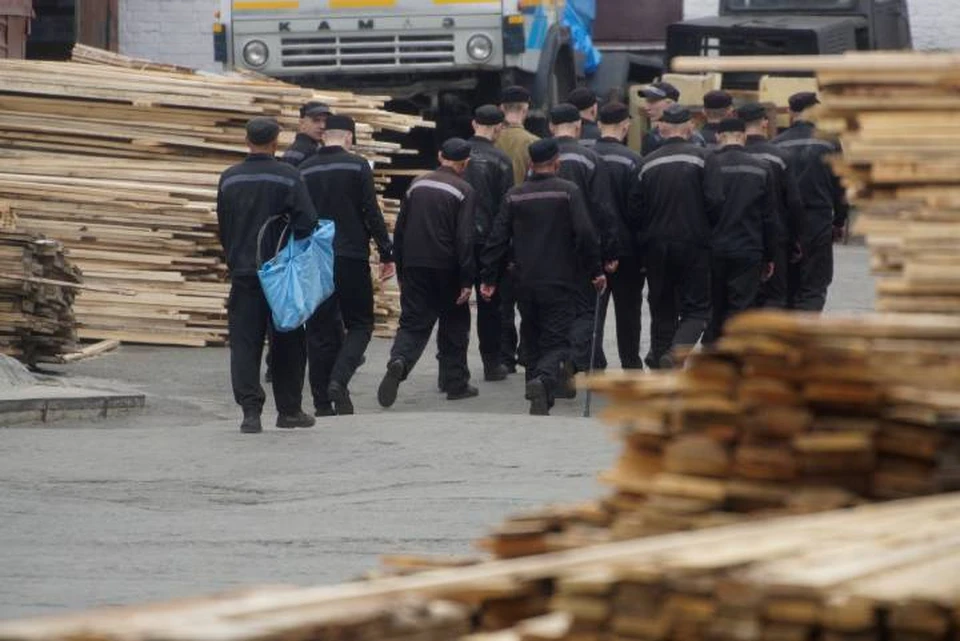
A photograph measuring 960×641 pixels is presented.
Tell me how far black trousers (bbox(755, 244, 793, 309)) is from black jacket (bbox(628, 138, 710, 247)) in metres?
1.02

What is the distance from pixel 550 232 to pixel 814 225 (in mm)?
3319

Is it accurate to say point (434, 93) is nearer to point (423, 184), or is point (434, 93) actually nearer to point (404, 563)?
point (423, 184)

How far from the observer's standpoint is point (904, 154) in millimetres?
7000

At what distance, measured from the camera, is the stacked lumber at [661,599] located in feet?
14.1

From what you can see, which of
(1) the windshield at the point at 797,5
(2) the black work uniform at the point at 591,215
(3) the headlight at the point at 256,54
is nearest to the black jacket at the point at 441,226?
(2) the black work uniform at the point at 591,215

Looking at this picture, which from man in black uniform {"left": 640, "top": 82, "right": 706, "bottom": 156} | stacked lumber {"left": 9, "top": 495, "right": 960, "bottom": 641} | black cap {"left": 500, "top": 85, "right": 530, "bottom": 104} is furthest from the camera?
man in black uniform {"left": 640, "top": 82, "right": 706, "bottom": 156}

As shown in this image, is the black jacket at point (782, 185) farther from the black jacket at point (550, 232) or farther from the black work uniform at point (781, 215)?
the black jacket at point (550, 232)

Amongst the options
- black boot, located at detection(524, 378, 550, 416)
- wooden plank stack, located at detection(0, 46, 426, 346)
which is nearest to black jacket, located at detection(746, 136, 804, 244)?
black boot, located at detection(524, 378, 550, 416)

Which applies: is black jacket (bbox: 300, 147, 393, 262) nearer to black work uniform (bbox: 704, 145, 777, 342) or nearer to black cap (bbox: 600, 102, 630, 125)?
black cap (bbox: 600, 102, 630, 125)

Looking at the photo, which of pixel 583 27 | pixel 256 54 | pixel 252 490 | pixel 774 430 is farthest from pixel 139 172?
pixel 774 430

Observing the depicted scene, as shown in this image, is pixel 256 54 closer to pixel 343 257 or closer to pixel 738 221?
pixel 738 221

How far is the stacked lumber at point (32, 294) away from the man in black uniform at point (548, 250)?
3066 millimetres

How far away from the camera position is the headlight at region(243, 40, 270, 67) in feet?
81.9

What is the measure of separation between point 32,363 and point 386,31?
27.3 ft
